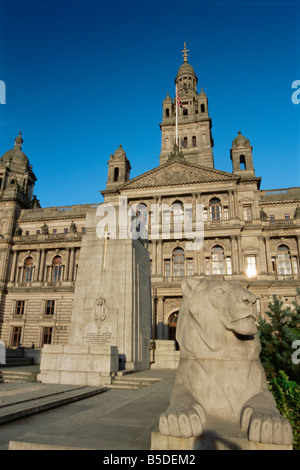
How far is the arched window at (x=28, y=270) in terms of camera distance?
42.3 m

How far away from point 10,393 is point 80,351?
312cm

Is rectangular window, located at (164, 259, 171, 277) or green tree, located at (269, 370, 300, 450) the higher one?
rectangular window, located at (164, 259, 171, 277)

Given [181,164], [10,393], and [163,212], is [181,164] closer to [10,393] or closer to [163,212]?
[163,212]

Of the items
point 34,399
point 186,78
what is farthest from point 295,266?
point 186,78

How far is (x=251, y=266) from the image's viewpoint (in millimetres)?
34625

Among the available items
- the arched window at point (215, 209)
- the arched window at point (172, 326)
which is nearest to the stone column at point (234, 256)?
the arched window at point (215, 209)

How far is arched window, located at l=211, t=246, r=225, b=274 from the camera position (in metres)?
34.8

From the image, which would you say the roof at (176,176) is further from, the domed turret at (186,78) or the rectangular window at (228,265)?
the domed turret at (186,78)

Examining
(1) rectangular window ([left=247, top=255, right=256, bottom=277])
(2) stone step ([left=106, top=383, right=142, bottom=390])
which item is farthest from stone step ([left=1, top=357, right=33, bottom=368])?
(1) rectangular window ([left=247, top=255, right=256, bottom=277])

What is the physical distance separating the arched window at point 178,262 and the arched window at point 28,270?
18823 mm

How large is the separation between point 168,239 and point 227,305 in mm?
32293

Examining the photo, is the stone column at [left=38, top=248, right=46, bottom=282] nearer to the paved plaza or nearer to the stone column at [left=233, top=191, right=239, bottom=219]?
the stone column at [left=233, top=191, right=239, bottom=219]

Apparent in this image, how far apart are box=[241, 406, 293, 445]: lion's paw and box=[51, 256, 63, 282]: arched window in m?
40.1

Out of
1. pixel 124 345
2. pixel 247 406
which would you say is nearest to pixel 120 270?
pixel 124 345
